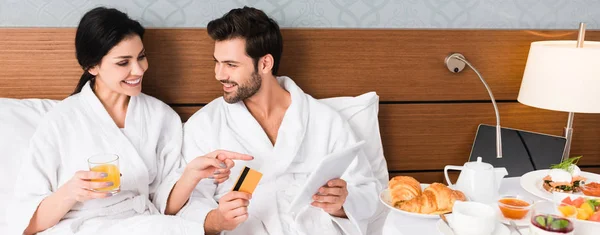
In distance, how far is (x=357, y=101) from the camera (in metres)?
2.08

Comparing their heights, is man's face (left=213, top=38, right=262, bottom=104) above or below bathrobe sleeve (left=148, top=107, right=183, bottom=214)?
above

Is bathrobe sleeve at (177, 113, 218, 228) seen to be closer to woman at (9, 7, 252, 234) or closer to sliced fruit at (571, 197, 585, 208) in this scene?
woman at (9, 7, 252, 234)

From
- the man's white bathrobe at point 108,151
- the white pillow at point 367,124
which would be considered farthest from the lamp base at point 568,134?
the man's white bathrobe at point 108,151

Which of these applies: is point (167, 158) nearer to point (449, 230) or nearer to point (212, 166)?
point (212, 166)

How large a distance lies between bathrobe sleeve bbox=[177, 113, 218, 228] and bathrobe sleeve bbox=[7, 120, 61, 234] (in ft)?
1.34

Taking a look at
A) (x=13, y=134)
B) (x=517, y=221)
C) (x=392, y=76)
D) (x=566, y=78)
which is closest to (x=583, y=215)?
(x=517, y=221)

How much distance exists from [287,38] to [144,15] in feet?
1.75

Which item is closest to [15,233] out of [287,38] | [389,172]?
[287,38]

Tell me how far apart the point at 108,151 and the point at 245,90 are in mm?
490

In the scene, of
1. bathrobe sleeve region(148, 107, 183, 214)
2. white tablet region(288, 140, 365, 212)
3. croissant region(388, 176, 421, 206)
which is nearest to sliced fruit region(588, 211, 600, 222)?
croissant region(388, 176, 421, 206)

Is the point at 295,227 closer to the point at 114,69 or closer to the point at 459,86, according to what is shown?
the point at 114,69

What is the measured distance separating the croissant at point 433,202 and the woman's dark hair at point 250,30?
76 centimetres

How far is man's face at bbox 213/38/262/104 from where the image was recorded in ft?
6.05

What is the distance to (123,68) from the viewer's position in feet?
5.74
